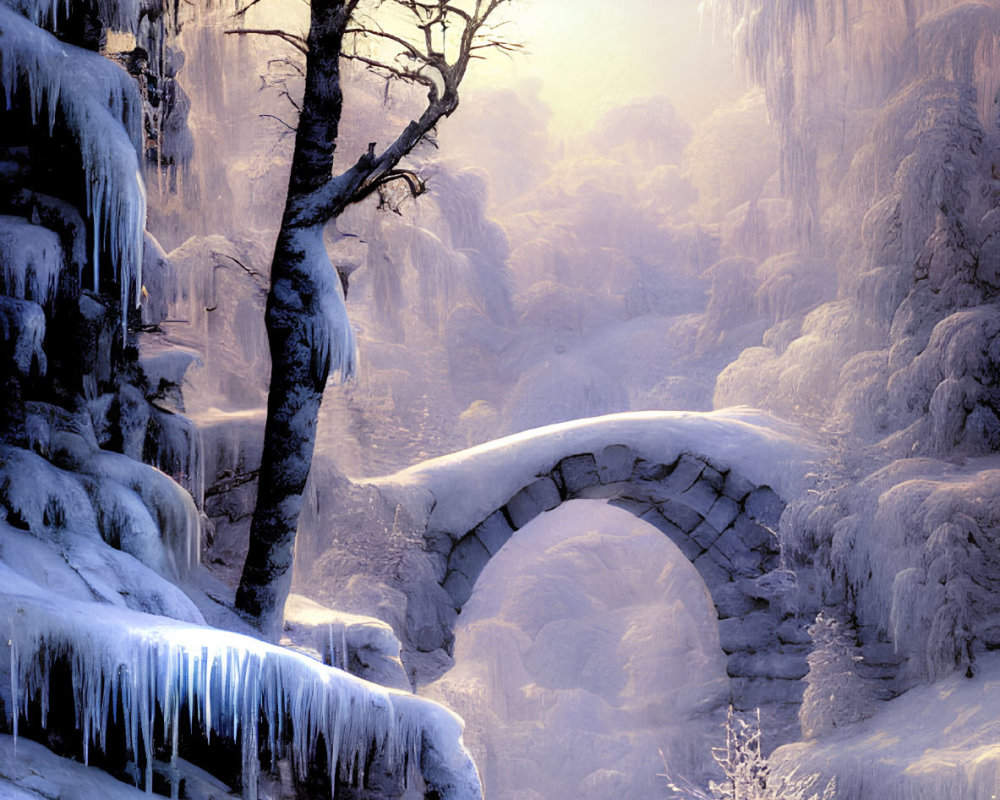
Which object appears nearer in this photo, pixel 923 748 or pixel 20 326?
pixel 20 326

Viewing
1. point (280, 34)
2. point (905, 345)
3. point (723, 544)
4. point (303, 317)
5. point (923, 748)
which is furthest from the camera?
point (905, 345)

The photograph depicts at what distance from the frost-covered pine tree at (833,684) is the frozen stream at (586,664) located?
1221 mm

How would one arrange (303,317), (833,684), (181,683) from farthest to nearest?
(833,684)
(303,317)
(181,683)

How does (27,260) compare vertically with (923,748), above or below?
above

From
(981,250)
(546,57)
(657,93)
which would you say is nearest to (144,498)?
(981,250)

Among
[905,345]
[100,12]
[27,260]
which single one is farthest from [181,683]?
[905,345]

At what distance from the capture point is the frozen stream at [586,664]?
9.31 m

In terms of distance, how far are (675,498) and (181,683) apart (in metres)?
4.81

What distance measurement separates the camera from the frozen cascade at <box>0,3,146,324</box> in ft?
10.0

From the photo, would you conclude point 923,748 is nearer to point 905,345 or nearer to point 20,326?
point 905,345

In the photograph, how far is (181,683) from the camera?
7.83 ft

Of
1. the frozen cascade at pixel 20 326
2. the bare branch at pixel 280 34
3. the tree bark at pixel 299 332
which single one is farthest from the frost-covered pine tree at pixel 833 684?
the frozen cascade at pixel 20 326

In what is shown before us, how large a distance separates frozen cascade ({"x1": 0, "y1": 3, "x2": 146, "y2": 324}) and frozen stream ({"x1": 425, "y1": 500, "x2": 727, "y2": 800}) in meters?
5.52

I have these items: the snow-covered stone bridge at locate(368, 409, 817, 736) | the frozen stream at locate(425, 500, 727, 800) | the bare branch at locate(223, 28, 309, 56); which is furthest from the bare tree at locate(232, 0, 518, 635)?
the frozen stream at locate(425, 500, 727, 800)
